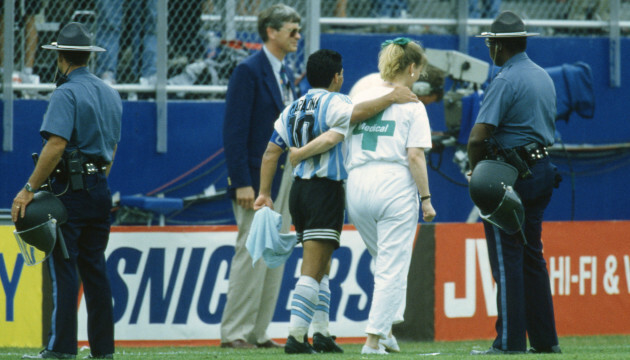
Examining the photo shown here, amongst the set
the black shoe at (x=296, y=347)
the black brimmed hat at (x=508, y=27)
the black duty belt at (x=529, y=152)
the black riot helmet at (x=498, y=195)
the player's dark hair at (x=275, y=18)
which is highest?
the player's dark hair at (x=275, y=18)

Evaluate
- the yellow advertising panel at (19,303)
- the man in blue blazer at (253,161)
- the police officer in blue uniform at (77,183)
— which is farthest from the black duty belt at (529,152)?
the yellow advertising panel at (19,303)

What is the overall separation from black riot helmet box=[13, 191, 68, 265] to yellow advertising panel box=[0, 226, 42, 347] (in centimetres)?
199

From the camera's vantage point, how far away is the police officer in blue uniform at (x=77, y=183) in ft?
18.7

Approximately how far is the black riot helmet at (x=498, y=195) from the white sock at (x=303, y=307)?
1086mm

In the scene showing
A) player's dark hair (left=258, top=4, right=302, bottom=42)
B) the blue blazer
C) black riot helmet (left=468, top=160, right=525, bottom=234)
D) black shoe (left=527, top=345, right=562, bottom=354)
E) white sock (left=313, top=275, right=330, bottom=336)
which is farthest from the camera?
player's dark hair (left=258, top=4, right=302, bottom=42)

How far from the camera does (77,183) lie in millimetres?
5770

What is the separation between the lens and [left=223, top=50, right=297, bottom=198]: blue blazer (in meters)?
7.31

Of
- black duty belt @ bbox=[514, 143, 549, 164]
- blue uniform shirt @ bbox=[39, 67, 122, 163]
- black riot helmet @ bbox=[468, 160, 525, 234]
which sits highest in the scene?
blue uniform shirt @ bbox=[39, 67, 122, 163]

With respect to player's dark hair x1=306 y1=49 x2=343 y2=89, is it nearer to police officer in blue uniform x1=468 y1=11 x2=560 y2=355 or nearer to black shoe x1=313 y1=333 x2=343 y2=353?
police officer in blue uniform x1=468 y1=11 x2=560 y2=355

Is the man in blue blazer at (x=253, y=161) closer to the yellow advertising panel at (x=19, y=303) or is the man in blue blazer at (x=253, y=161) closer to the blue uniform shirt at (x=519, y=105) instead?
the yellow advertising panel at (x=19, y=303)

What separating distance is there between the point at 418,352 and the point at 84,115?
2.60m

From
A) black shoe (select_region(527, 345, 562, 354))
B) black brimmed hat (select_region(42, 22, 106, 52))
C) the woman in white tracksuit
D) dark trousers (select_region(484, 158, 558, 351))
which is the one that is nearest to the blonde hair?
the woman in white tracksuit

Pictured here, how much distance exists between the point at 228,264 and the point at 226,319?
29.8 inches

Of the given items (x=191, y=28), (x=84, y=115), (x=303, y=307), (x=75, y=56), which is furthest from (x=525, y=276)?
(x=191, y=28)
